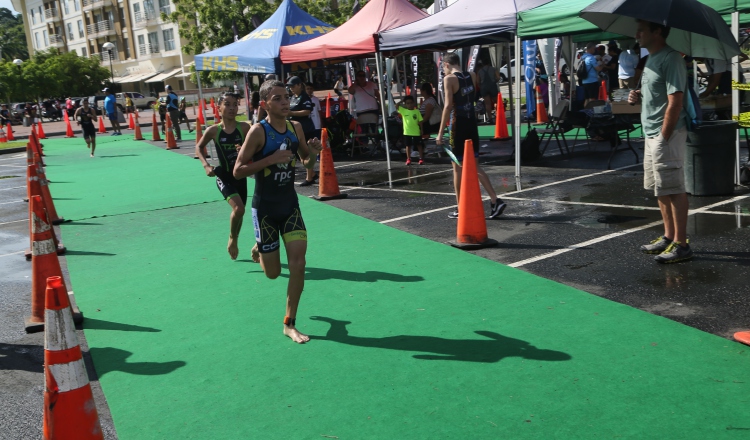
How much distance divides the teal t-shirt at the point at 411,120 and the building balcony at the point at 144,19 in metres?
69.2

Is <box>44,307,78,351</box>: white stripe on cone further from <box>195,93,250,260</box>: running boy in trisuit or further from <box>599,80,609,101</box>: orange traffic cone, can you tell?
<box>599,80,609,101</box>: orange traffic cone

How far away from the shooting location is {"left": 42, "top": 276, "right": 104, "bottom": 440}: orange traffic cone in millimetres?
3055

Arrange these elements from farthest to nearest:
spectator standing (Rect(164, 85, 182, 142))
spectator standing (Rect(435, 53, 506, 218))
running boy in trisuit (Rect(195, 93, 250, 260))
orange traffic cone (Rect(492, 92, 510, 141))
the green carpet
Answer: spectator standing (Rect(164, 85, 182, 142)) < orange traffic cone (Rect(492, 92, 510, 141)) < spectator standing (Rect(435, 53, 506, 218)) < running boy in trisuit (Rect(195, 93, 250, 260)) < the green carpet

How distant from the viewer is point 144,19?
79438mm

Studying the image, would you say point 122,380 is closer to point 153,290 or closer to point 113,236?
point 153,290

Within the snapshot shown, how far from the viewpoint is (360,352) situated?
5121 millimetres

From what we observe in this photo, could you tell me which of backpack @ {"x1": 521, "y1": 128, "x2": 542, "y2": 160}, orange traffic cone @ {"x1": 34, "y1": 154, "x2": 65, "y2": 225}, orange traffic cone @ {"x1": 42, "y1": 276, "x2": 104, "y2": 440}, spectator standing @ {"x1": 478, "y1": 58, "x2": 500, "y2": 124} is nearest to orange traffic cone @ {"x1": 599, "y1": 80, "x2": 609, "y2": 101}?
spectator standing @ {"x1": 478, "y1": 58, "x2": 500, "y2": 124}

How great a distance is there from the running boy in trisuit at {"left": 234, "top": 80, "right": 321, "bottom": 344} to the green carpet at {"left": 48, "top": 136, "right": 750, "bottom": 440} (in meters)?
0.50

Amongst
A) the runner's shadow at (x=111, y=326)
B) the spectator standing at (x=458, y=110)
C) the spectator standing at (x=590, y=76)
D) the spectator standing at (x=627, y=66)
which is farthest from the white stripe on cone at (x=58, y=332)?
the spectator standing at (x=627, y=66)

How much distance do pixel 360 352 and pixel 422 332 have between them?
57cm

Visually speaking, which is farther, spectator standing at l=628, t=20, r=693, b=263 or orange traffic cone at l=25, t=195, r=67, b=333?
spectator standing at l=628, t=20, r=693, b=263

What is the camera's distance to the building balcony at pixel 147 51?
258 feet

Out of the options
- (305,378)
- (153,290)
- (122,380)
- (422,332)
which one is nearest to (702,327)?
(422,332)

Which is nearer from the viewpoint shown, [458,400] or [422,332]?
[458,400]
